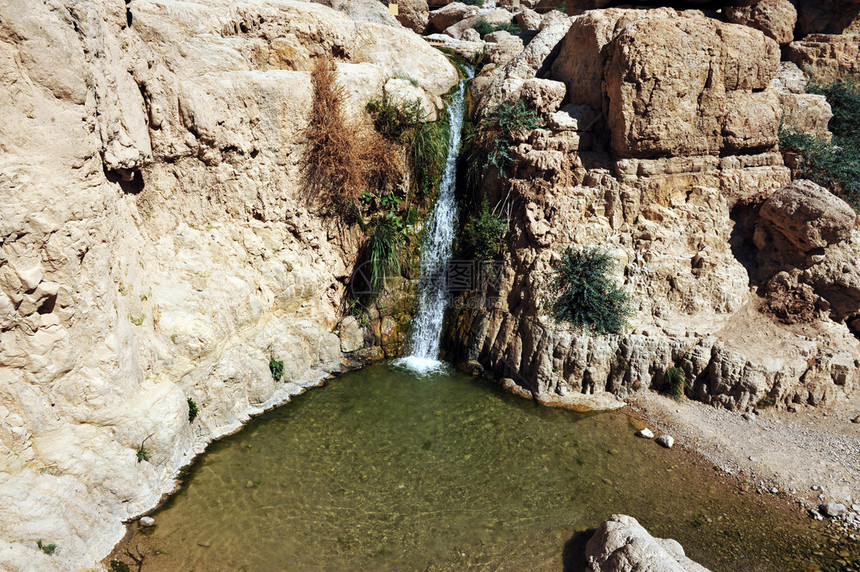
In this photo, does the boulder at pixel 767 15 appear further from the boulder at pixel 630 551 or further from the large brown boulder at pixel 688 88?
the boulder at pixel 630 551

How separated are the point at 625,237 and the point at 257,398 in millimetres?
6967

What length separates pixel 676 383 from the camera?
8453 mm

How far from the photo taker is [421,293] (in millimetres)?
10297

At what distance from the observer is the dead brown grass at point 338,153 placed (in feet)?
30.2

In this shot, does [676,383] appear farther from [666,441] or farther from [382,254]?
[382,254]

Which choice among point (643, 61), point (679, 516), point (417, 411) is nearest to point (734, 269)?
point (643, 61)

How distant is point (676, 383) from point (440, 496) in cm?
451

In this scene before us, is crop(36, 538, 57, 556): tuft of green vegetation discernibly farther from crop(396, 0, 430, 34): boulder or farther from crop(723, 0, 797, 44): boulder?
crop(396, 0, 430, 34): boulder

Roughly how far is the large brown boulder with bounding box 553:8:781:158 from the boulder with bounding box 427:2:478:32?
12.6 meters

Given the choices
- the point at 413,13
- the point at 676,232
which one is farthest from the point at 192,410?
the point at 413,13

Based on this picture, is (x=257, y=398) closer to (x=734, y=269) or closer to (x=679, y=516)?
(x=679, y=516)

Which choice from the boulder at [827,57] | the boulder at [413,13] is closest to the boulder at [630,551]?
the boulder at [827,57]

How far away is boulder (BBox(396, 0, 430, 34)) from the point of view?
1936cm

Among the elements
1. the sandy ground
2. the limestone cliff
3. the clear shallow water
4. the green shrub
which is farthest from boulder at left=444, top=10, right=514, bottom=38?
the sandy ground
